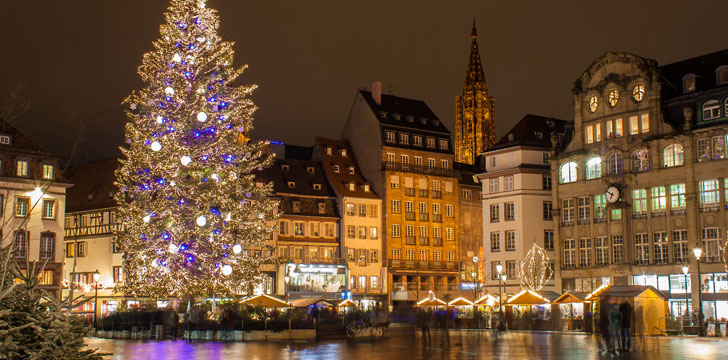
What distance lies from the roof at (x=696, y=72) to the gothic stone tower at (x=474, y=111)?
10382 cm

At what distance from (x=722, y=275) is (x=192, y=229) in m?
34.7

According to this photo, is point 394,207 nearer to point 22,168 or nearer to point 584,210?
point 584,210

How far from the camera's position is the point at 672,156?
195 ft

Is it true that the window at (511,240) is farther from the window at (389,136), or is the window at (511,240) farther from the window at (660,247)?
the window at (389,136)

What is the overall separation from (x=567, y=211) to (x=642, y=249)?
765cm

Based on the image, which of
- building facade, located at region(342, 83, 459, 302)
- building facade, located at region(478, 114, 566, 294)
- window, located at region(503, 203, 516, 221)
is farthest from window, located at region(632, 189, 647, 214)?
building facade, located at region(342, 83, 459, 302)

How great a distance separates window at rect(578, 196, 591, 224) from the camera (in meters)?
65.4

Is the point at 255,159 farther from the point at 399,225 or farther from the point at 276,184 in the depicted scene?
the point at 399,225

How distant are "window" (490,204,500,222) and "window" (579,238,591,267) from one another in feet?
32.3

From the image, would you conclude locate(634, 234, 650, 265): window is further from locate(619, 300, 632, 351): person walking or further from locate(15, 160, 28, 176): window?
locate(15, 160, 28, 176): window

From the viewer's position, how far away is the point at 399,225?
86250 millimetres

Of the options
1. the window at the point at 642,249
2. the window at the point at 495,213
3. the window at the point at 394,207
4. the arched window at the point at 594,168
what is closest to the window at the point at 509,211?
the window at the point at 495,213

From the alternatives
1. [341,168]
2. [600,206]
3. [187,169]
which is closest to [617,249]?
[600,206]

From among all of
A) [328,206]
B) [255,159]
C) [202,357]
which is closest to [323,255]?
[328,206]
